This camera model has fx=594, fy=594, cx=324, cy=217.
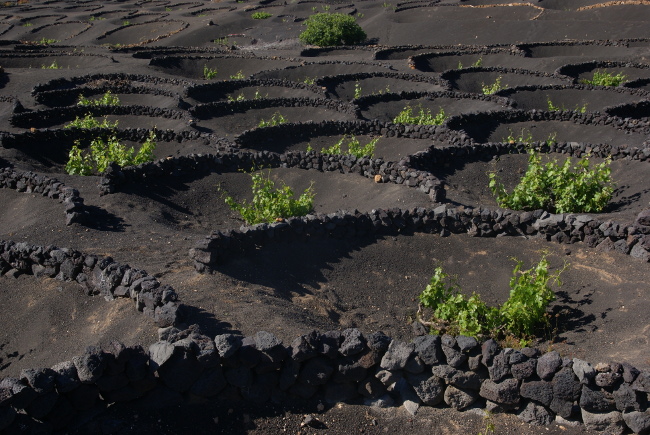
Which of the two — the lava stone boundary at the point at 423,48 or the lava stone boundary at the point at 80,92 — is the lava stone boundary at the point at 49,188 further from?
the lava stone boundary at the point at 423,48

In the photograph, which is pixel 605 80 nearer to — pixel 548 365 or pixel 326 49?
pixel 326 49

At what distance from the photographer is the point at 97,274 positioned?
905 centimetres

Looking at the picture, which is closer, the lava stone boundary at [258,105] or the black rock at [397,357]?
the black rock at [397,357]

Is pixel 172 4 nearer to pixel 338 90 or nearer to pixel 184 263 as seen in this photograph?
pixel 338 90

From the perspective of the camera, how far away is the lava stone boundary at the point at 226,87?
2722 centimetres

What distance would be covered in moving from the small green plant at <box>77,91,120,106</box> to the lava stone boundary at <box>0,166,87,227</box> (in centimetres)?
1008

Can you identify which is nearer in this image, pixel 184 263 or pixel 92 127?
pixel 184 263

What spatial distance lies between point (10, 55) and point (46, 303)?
114 ft

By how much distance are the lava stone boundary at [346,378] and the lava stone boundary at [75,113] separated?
17.9 meters

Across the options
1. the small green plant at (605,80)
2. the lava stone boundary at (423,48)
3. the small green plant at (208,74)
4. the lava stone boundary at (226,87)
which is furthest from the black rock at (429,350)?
the lava stone boundary at (423,48)

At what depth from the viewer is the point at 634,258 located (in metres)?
10.2

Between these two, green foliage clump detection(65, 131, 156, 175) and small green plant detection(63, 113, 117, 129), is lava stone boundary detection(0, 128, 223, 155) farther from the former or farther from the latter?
green foliage clump detection(65, 131, 156, 175)

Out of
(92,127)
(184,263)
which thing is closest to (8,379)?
(184,263)

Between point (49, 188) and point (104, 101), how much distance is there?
12.9m
